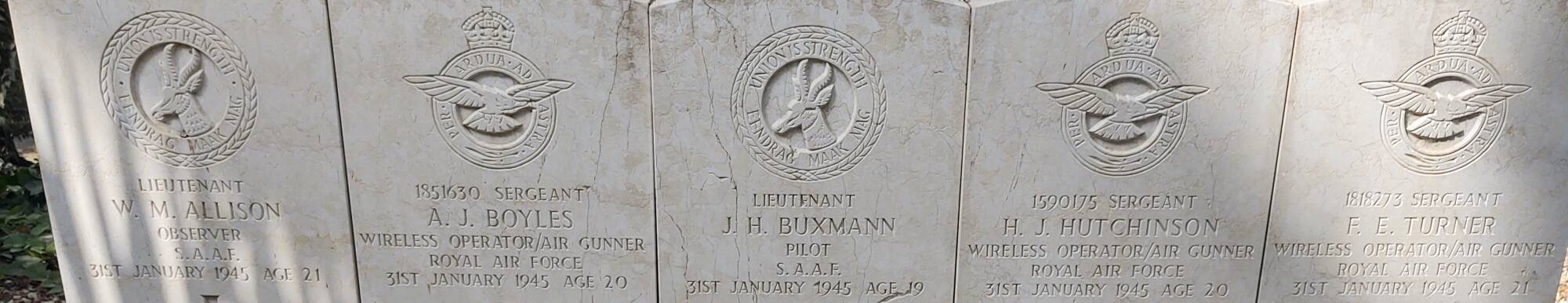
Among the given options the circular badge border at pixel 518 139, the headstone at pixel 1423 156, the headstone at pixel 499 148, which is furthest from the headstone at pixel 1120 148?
the circular badge border at pixel 518 139

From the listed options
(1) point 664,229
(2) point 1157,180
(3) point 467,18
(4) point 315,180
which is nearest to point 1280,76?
(2) point 1157,180

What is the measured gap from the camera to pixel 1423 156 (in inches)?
118

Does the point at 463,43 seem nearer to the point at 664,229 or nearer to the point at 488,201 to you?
the point at 488,201

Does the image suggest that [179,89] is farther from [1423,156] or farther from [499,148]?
[1423,156]

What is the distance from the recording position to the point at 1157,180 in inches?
120

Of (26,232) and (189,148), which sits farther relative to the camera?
(26,232)

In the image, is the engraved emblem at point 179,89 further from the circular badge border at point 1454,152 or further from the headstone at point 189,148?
the circular badge border at point 1454,152

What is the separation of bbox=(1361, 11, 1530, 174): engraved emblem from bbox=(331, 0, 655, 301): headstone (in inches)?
106

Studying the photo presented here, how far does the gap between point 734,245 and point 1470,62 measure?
272 centimetres

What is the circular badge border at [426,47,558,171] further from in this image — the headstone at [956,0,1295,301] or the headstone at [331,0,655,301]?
the headstone at [956,0,1295,301]

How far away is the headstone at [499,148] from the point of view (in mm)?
2844

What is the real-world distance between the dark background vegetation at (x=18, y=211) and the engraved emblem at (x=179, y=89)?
1275 millimetres

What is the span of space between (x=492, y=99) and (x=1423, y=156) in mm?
3422

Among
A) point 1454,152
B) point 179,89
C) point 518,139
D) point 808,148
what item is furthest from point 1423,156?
point 179,89
